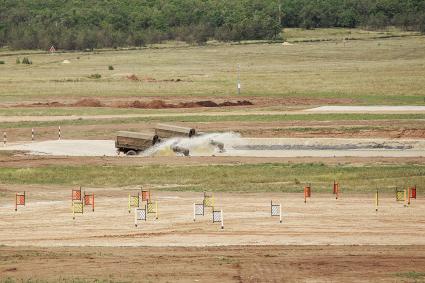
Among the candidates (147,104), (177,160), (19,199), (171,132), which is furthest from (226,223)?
(147,104)

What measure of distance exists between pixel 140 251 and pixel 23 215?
8108 millimetres

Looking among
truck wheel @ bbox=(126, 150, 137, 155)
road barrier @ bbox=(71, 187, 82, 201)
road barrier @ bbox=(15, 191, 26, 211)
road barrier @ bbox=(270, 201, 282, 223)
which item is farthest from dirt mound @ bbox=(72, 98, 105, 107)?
road barrier @ bbox=(270, 201, 282, 223)

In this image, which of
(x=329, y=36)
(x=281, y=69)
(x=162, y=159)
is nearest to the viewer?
(x=162, y=159)

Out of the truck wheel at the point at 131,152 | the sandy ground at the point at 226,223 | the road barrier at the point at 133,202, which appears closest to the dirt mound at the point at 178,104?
the truck wheel at the point at 131,152

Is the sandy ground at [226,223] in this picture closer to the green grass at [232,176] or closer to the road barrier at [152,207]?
the road barrier at [152,207]

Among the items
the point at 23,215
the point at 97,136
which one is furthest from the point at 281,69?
the point at 23,215

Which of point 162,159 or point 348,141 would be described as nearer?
point 162,159

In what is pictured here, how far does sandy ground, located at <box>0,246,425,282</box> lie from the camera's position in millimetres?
29359

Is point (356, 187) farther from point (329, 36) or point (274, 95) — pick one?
point (329, 36)

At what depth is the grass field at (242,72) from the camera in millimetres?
96375

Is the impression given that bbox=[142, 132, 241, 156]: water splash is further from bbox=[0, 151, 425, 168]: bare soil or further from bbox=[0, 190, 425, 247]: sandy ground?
bbox=[0, 190, 425, 247]: sandy ground

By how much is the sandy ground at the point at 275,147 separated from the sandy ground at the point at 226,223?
571 inches

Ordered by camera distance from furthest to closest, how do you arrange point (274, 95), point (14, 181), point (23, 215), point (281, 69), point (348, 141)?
point (281, 69) < point (274, 95) < point (348, 141) < point (14, 181) < point (23, 215)

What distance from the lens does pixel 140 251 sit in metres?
33.7
